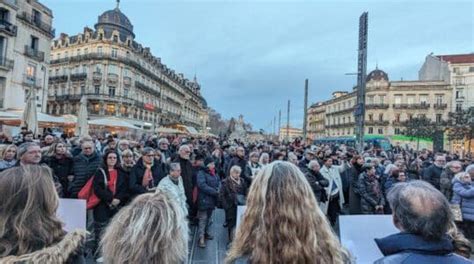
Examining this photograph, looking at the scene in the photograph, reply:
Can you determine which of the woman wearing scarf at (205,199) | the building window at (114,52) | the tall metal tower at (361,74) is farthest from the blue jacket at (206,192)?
the building window at (114,52)

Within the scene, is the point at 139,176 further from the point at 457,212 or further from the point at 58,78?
the point at 58,78

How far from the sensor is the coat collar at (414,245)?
1965 mm

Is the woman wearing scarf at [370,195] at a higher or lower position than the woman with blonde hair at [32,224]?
lower

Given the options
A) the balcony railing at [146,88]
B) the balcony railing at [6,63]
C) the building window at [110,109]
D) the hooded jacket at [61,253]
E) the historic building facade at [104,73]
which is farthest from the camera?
the balcony railing at [146,88]

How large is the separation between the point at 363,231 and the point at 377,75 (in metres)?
79.7

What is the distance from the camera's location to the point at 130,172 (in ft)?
21.6

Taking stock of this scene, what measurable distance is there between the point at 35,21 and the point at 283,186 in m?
41.3

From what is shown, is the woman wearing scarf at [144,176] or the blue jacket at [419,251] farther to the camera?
the woman wearing scarf at [144,176]

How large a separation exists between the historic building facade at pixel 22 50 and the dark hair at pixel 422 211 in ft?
113

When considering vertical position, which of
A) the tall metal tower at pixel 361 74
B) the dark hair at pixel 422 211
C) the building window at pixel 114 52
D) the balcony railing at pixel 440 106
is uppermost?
the building window at pixel 114 52

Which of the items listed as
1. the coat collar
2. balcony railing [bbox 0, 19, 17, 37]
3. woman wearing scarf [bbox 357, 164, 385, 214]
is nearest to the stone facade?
woman wearing scarf [bbox 357, 164, 385, 214]

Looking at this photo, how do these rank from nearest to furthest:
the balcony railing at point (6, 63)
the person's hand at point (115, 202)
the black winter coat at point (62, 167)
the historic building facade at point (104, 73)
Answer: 1. the person's hand at point (115, 202)
2. the black winter coat at point (62, 167)
3. the balcony railing at point (6, 63)
4. the historic building facade at point (104, 73)

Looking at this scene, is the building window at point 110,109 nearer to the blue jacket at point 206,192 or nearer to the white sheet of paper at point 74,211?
the blue jacket at point 206,192

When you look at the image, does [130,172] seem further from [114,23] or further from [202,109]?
[202,109]
